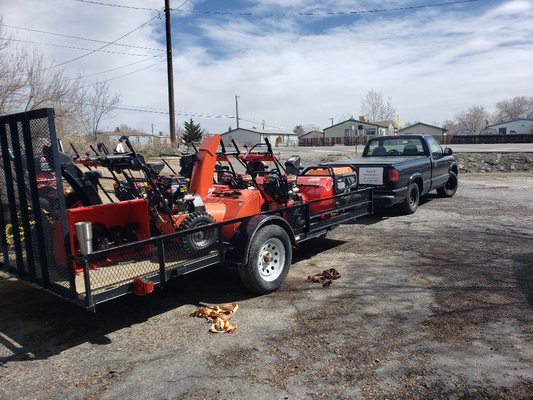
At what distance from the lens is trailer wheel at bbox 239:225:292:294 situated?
16.1ft

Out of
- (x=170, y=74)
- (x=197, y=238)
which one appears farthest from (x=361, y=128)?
(x=197, y=238)

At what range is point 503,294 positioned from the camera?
A: 4926 millimetres

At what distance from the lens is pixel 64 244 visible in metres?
3.84

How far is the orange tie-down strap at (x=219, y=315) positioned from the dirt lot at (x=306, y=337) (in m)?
0.09

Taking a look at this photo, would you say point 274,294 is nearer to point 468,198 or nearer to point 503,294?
point 503,294

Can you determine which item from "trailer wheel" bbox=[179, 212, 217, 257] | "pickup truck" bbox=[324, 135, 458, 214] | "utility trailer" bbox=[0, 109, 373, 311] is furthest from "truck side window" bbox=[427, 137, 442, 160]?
"trailer wheel" bbox=[179, 212, 217, 257]

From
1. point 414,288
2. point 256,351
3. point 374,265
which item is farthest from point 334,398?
point 374,265

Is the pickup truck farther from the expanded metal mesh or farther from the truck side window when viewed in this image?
the expanded metal mesh

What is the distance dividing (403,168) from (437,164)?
2177mm

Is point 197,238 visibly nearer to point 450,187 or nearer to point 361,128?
point 450,187

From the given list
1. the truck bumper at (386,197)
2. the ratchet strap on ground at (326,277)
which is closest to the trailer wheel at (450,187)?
the truck bumper at (386,197)

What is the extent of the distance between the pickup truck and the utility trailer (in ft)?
14.2

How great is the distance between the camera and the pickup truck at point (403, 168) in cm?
888

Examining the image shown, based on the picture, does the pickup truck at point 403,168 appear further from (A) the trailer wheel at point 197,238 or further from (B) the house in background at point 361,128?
(B) the house in background at point 361,128
